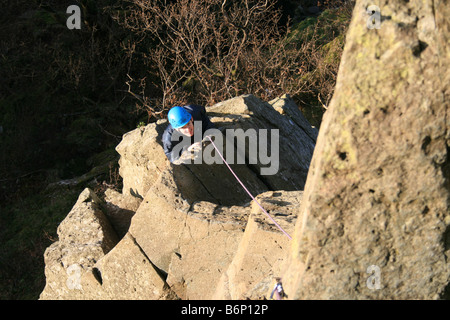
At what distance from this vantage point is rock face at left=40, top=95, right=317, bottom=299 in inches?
205

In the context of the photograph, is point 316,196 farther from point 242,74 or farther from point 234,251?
point 242,74

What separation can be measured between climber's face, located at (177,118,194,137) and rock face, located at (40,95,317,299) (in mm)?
579

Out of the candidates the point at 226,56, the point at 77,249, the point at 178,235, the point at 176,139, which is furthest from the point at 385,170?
the point at 226,56

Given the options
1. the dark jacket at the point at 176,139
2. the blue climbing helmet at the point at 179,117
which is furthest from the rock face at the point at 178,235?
the blue climbing helmet at the point at 179,117

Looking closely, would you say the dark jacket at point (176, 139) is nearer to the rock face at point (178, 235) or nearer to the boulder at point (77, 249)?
the rock face at point (178, 235)

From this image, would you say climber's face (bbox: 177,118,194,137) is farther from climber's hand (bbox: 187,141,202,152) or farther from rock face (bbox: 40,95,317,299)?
rock face (bbox: 40,95,317,299)

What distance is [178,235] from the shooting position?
6.08 m

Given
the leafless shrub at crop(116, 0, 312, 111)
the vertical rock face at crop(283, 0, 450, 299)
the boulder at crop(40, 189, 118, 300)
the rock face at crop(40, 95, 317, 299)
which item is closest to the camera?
the vertical rock face at crop(283, 0, 450, 299)

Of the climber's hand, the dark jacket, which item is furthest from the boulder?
the climber's hand

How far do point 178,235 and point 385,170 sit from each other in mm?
3157

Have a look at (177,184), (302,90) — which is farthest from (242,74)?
(177,184)

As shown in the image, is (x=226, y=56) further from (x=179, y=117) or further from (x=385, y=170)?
(x=385, y=170)

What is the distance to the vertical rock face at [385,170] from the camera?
338 cm

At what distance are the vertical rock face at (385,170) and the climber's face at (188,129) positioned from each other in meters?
3.59
